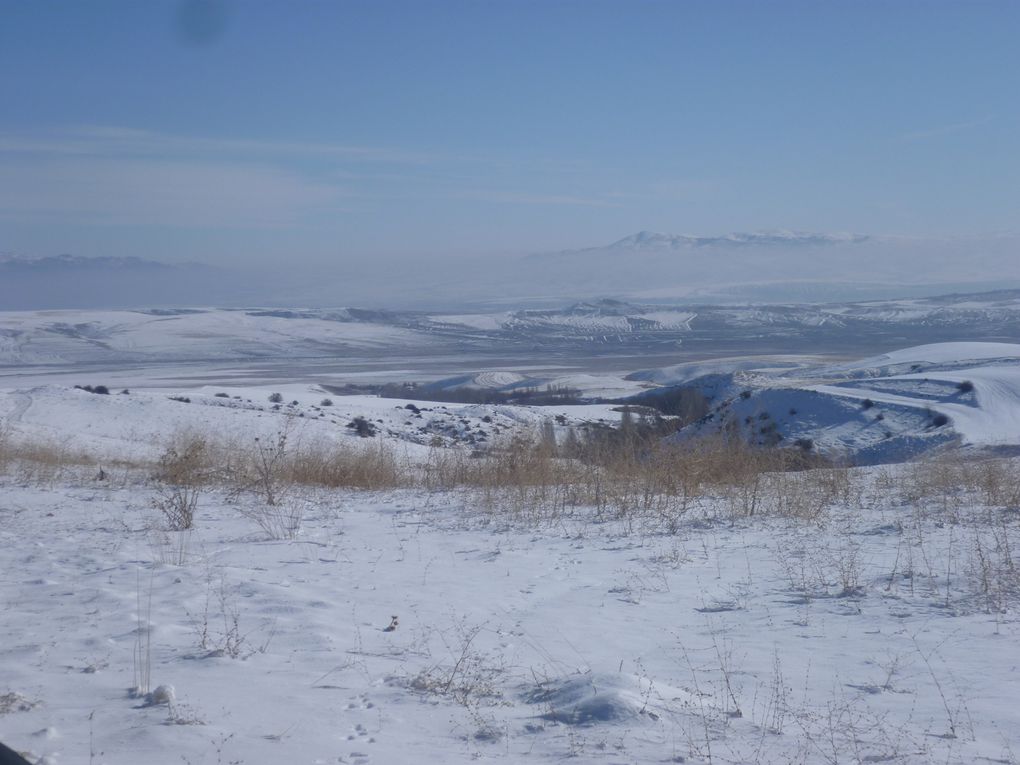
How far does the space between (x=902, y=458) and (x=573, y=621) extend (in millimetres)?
11309

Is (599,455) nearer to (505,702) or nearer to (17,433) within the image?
(505,702)

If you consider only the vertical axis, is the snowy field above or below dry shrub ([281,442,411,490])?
above

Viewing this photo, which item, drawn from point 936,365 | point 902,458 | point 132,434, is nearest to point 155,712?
point 902,458

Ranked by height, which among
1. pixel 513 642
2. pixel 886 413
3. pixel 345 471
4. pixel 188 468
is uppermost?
pixel 188 468

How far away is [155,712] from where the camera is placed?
3.36 meters

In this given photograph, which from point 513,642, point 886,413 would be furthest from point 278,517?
point 886,413

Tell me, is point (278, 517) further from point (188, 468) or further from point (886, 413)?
point (886, 413)

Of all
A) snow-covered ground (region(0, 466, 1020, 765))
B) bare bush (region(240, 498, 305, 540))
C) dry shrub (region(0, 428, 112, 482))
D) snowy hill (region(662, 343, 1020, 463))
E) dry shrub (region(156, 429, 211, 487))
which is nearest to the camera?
snow-covered ground (region(0, 466, 1020, 765))

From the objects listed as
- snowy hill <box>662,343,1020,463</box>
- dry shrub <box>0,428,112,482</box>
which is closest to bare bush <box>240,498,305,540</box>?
dry shrub <box>0,428,112,482</box>

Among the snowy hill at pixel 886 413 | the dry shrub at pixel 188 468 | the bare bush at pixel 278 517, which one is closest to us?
the bare bush at pixel 278 517

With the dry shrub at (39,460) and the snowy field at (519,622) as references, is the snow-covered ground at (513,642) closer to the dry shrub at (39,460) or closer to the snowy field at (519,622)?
the snowy field at (519,622)

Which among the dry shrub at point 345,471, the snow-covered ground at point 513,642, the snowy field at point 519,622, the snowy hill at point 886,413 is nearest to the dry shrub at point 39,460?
the snowy field at point 519,622

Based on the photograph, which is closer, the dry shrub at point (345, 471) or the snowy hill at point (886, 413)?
the dry shrub at point (345, 471)

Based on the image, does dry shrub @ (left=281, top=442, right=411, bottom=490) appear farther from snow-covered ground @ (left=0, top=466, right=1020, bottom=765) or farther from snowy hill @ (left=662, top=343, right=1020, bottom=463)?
snowy hill @ (left=662, top=343, right=1020, bottom=463)
